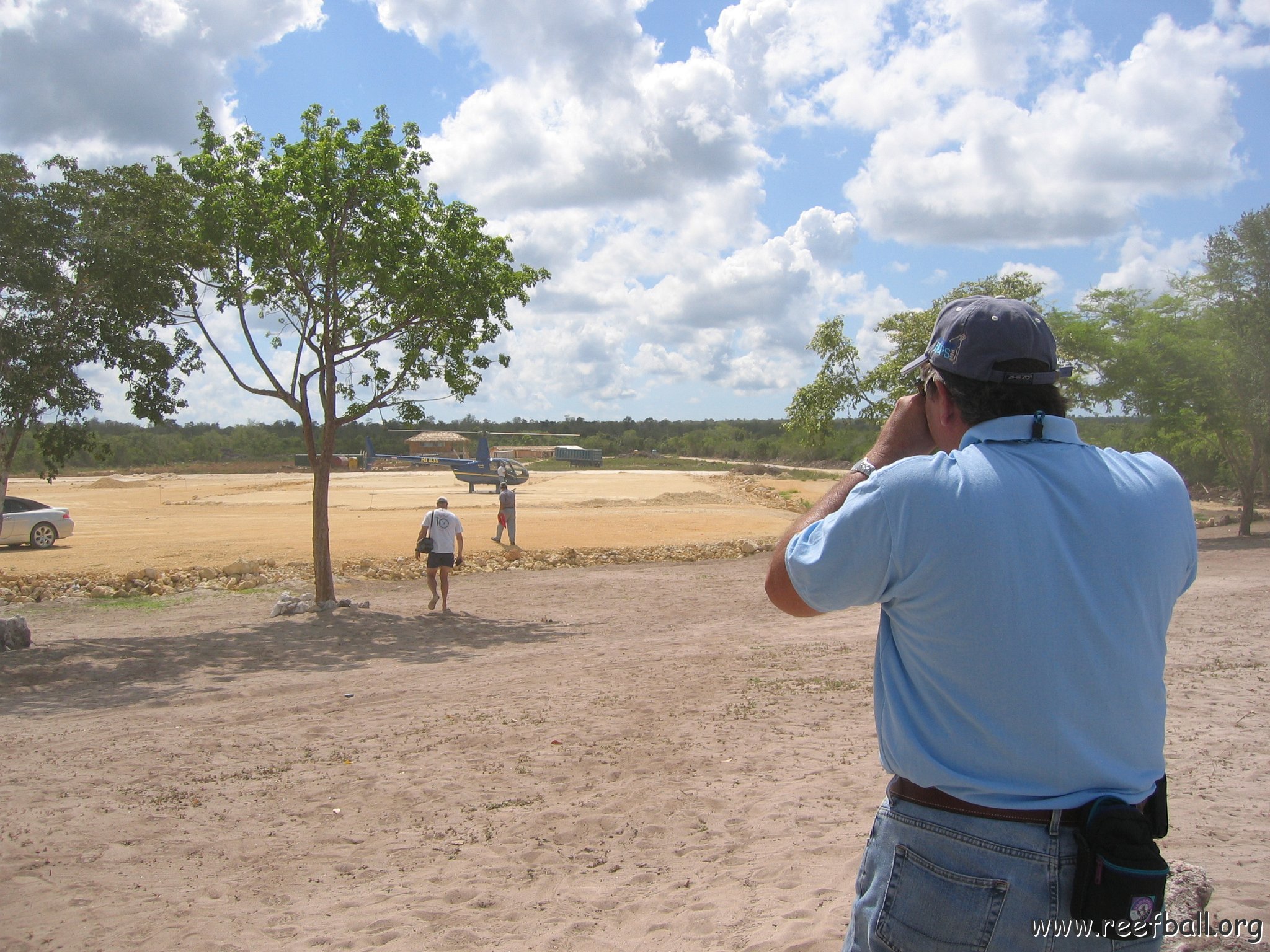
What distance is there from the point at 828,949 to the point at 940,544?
261 cm

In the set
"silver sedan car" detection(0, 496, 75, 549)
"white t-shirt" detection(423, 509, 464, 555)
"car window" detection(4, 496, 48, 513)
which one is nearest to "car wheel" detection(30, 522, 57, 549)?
"silver sedan car" detection(0, 496, 75, 549)

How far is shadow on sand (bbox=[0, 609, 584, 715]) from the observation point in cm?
970

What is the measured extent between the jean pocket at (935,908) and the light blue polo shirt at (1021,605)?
0.15 m

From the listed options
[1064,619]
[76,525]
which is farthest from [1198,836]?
[76,525]

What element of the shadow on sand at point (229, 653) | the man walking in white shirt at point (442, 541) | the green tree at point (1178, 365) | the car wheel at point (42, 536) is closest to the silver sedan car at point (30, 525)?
the car wheel at point (42, 536)

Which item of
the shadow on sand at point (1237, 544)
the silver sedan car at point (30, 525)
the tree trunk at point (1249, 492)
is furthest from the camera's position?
the silver sedan car at point (30, 525)

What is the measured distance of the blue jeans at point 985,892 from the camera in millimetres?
1604

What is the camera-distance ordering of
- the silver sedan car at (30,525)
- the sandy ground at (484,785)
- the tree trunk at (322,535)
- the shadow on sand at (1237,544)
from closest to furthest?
the sandy ground at (484,785)
the tree trunk at (322,535)
the shadow on sand at (1237,544)
the silver sedan car at (30,525)

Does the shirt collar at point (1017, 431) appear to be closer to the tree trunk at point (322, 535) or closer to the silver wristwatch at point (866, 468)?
the silver wristwatch at point (866, 468)

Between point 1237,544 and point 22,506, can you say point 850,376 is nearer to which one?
point 1237,544

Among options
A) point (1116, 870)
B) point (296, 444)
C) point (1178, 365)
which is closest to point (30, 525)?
point (1116, 870)

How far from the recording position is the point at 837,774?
229 inches

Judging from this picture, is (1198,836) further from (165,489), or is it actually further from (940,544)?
(165,489)

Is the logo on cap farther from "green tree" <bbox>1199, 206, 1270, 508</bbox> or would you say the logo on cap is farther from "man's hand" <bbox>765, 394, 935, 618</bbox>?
"green tree" <bbox>1199, 206, 1270, 508</bbox>
